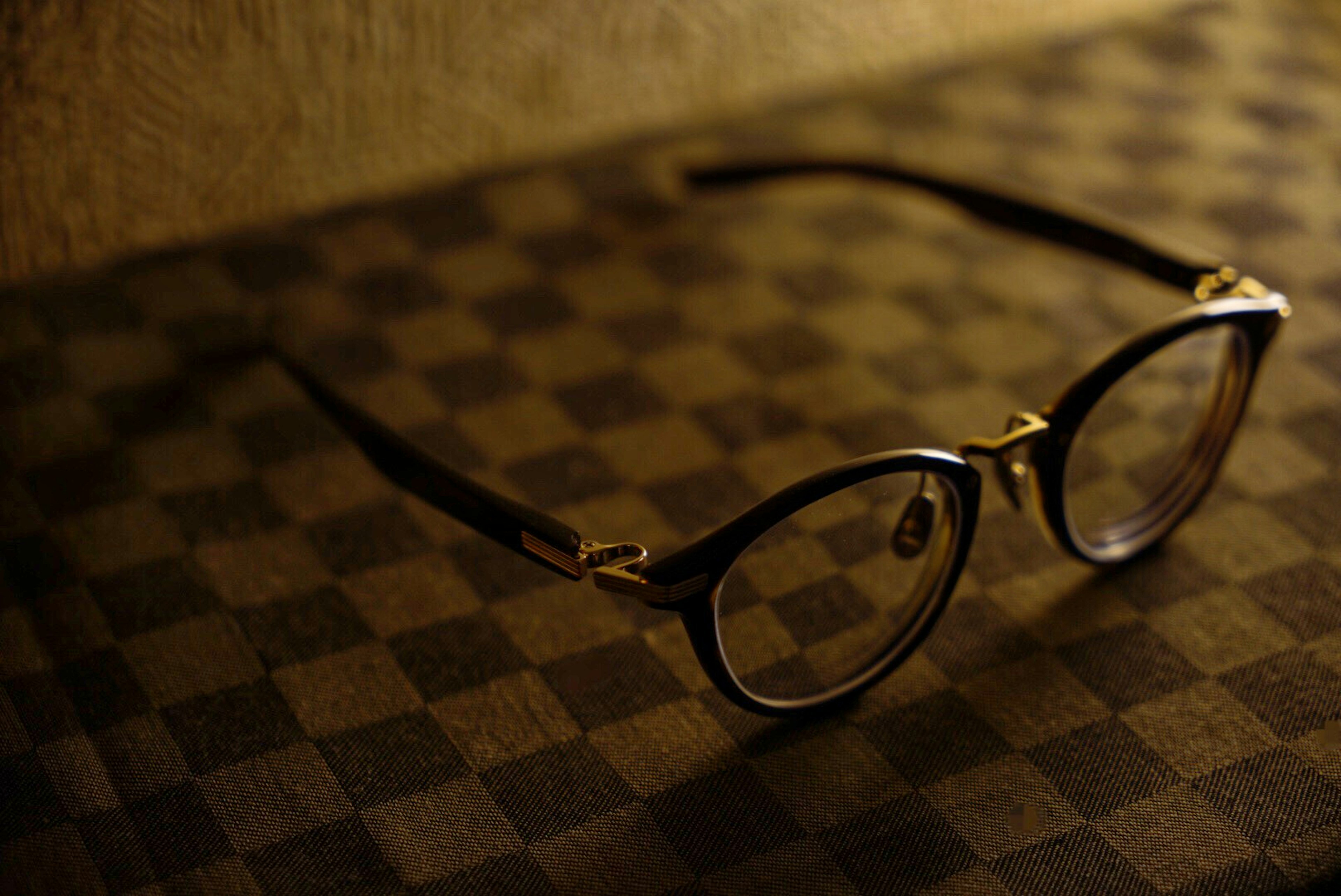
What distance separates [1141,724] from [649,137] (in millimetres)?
527

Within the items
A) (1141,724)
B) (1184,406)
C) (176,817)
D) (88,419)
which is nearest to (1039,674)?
(1141,724)

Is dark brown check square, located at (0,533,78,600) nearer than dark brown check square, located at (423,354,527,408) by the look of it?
Yes

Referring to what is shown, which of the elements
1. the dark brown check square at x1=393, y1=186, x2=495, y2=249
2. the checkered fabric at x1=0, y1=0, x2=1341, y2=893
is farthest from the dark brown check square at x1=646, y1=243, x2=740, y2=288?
the dark brown check square at x1=393, y1=186, x2=495, y2=249

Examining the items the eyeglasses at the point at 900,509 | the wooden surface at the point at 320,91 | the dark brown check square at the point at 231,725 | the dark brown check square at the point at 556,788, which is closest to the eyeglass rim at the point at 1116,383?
the eyeglasses at the point at 900,509

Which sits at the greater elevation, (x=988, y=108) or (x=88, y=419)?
(x=988, y=108)

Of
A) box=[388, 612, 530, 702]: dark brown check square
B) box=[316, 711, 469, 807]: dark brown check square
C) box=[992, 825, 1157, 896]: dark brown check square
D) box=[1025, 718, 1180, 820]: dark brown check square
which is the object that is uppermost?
box=[1025, 718, 1180, 820]: dark brown check square

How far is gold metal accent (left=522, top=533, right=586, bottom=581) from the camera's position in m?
0.43

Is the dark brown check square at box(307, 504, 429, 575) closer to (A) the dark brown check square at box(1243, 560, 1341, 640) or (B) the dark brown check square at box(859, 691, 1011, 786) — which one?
(B) the dark brown check square at box(859, 691, 1011, 786)

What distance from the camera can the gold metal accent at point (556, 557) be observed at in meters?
0.43

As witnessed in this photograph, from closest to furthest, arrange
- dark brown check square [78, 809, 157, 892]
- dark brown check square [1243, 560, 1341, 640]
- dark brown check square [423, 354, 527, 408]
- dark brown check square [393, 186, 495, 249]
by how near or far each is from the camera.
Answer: dark brown check square [78, 809, 157, 892] < dark brown check square [1243, 560, 1341, 640] < dark brown check square [423, 354, 527, 408] < dark brown check square [393, 186, 495, 249]

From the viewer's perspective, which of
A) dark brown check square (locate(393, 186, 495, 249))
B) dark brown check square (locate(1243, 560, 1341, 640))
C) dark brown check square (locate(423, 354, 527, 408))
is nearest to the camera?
dark brown check square (locate(1243, 560, 1341, 640))

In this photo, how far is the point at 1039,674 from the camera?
1.60 ft

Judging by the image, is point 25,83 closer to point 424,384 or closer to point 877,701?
point 424,384

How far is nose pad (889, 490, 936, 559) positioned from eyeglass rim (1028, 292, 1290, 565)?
0.06 meters
